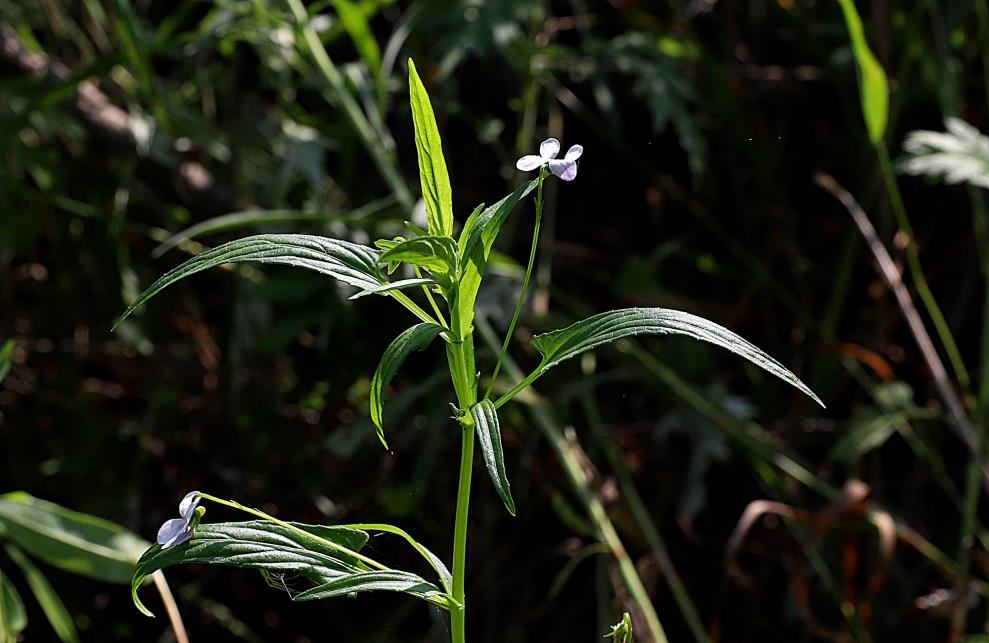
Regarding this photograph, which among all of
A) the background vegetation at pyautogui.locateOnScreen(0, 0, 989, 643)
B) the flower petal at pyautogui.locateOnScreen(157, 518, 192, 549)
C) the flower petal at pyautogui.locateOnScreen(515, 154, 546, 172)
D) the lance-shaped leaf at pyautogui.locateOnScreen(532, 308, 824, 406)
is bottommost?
the background vegetation at pyautogui.locateOnScreen(0, 0, 989, 643)

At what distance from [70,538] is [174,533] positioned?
1.82 feet

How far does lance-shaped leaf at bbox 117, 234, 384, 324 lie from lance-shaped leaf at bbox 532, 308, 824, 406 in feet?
0.26

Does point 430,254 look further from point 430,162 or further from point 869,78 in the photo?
Result: point 869,78

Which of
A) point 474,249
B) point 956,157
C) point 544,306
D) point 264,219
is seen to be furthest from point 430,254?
point 544,306

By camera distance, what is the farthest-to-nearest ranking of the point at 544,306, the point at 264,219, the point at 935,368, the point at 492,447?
1. the point at 544,306
2. the point at 935,368
3. the point at 264,219
4. the point at 492,447

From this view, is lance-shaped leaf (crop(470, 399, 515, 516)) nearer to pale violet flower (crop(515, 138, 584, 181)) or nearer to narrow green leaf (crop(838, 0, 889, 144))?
pale violet flower (crop(515, 138, 584, 181))

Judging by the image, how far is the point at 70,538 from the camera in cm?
92

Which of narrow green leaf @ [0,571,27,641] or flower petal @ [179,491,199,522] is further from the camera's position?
narrow green leaf @ [0,571,27,641]

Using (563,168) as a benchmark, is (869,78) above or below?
below

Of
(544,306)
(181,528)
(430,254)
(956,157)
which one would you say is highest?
(430,254)

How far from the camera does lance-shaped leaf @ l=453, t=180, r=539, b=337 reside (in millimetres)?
441

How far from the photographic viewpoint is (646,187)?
1.52 m

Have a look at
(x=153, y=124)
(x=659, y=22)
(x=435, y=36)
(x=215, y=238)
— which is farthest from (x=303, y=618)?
(x=659, y=22)

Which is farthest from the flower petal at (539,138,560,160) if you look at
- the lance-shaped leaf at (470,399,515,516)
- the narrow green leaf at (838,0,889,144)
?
the narrow green leaf at (838,0,889,144)
